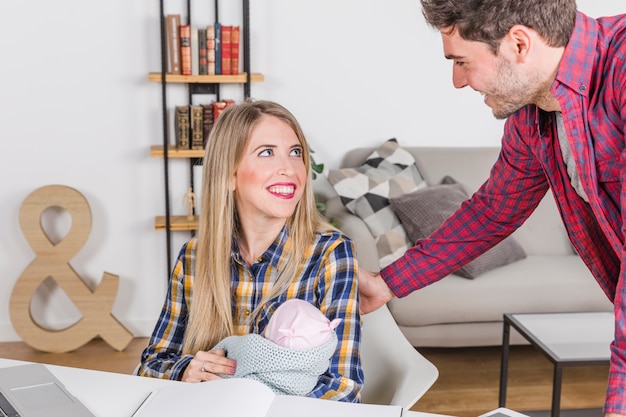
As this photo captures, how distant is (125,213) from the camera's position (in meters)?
3.49

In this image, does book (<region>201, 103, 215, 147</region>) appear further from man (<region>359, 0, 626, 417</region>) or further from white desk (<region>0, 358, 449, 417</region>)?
white desk (<region>0, 358, 449, 417</region>)

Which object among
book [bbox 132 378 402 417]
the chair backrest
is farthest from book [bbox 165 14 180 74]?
book [bbox 132 378 402 417]

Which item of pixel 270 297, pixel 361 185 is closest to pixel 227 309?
pixel 270 297

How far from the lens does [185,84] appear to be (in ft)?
11.2

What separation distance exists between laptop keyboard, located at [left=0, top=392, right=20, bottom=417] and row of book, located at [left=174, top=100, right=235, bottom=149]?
2.17 m

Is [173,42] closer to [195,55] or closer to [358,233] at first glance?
[195,55]

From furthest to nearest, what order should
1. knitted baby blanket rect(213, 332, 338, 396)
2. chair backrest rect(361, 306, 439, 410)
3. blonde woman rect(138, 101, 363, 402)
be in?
blonde woman rect(138, 101, 363, 402) → chair backrest rect(361, 306, 439, 410) → knitted baby blanket rect(213, 332, 338, 396)

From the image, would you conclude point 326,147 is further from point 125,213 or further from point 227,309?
point 227,309

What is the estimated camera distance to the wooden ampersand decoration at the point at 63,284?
3283 millimetres

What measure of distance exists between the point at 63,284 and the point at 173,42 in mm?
1143

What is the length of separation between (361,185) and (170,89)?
945 mm

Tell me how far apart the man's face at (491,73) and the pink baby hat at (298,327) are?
0.50m

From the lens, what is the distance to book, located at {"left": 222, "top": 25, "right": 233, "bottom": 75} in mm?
3197

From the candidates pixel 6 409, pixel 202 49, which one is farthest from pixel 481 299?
pixel 6 409
